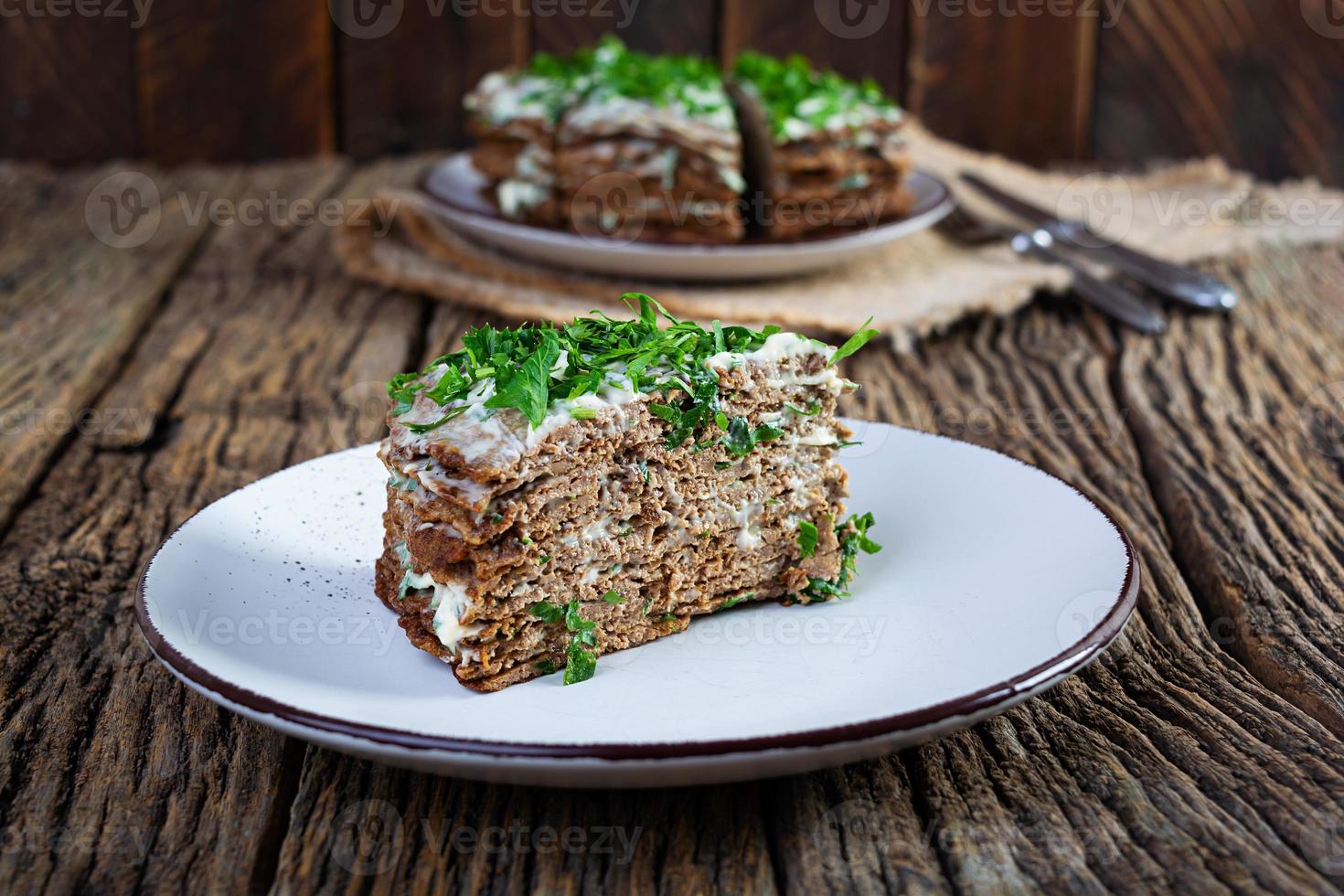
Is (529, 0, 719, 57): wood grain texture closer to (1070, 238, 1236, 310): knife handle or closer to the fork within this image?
the fork

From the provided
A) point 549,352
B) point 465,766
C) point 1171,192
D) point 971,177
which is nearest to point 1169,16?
point 1171,192

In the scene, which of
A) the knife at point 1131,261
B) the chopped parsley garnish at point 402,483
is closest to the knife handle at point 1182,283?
the knife at point 1131,261

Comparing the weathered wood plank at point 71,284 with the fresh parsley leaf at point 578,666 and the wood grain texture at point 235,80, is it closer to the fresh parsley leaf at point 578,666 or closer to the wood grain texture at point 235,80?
the wood grain texture at point 235,80

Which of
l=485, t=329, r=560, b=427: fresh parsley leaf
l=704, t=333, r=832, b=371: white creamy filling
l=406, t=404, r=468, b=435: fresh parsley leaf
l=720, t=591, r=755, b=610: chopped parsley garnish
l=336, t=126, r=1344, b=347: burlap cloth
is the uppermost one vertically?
l=485, t=329, r=560, b=427: fresh parsley leaf

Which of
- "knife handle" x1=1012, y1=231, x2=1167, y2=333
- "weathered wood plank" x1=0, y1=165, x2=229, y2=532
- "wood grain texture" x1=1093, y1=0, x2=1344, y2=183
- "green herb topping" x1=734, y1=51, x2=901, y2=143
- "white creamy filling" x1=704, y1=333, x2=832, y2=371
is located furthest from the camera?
"wood grain texture" x1=1093, y1=0, x2=1344, y2=183

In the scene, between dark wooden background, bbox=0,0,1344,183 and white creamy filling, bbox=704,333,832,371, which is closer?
white creamy filling, bbox=704,333,832,371

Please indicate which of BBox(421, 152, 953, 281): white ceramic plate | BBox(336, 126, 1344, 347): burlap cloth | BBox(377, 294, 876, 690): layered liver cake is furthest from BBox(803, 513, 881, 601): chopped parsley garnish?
BBox(421, 152, 953, 281): white ceramic plate
